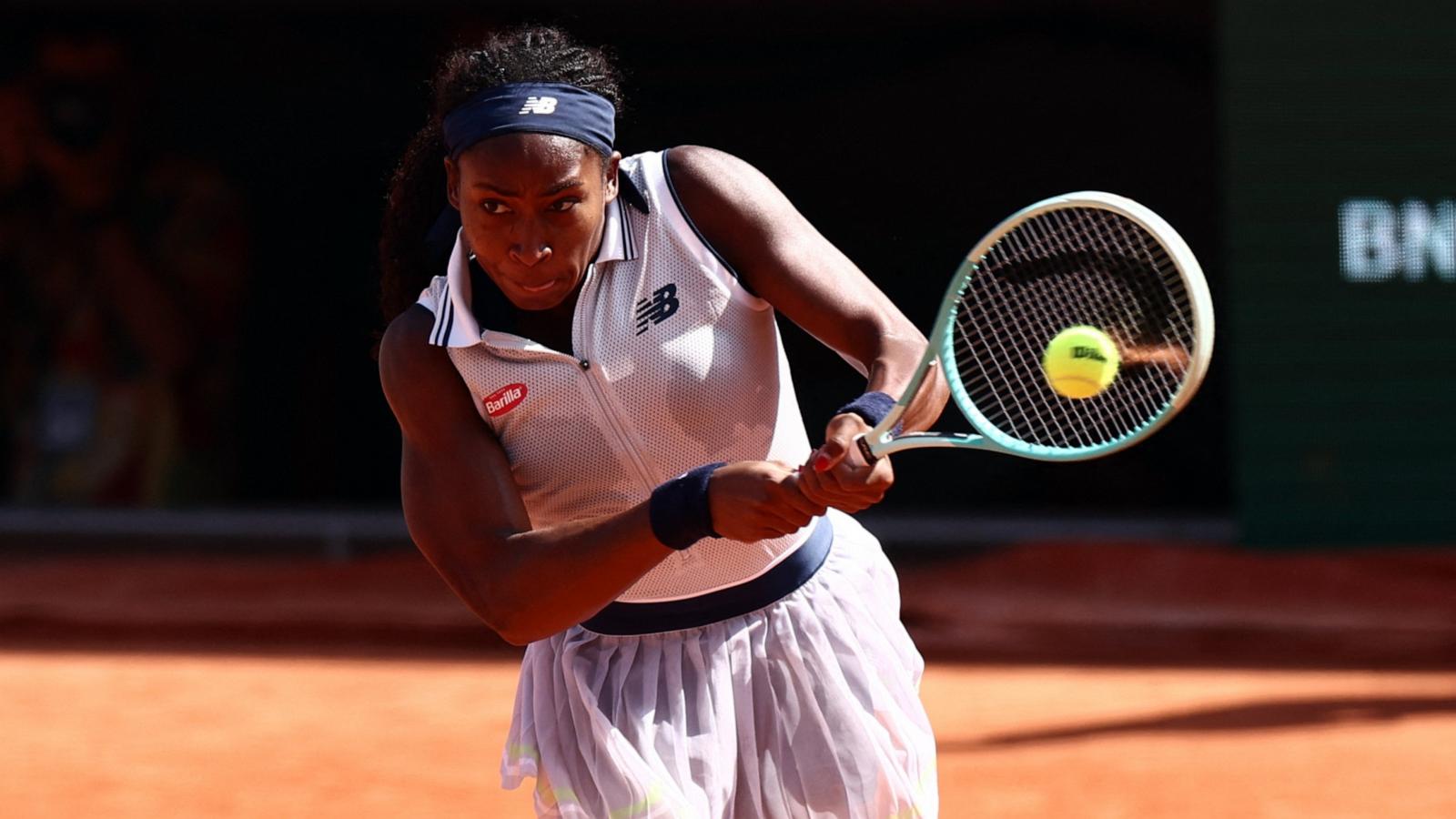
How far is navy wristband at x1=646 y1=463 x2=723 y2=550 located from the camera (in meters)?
2.17

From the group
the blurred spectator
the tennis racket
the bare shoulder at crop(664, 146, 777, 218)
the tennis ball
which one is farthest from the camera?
the blurred spectator

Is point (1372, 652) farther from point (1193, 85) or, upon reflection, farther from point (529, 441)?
point (529, 441)

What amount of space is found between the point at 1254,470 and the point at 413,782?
4.43 m

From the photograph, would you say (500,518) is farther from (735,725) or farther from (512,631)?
(735,725)

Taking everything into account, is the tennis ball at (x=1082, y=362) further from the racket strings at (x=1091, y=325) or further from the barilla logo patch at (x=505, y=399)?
the barilla logo patch at (x=505, y=399)

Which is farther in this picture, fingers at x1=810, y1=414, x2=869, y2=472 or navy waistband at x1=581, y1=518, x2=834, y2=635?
navy waistband at x1=581, y1=518, x2=834, y2=635

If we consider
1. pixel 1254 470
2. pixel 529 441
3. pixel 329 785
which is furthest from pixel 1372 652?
pixel 529 441

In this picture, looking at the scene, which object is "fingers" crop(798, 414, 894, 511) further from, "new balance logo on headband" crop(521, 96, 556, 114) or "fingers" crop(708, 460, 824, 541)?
"new balance logo on headband" crop(521, 96, 556, 114)

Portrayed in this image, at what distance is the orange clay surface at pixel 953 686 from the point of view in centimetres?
495

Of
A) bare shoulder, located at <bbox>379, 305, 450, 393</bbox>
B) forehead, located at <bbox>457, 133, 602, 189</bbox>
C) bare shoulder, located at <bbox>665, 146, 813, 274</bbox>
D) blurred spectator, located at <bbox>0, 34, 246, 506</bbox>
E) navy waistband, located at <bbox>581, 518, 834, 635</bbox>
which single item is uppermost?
forehead, located at <bbox>457, 133, 602, 189</bbox>

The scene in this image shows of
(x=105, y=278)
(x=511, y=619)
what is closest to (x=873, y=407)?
(x=511, y=619)

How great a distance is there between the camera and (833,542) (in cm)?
269

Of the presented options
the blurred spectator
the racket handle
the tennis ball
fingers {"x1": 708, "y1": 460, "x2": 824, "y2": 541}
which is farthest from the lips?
the blurred spectator

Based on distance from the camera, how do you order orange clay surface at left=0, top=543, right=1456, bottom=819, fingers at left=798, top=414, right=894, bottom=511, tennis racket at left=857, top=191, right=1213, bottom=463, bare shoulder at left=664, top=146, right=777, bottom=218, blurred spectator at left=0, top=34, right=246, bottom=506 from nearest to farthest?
fingers at left=798, top=414, right=894, bottom=511 → tennis racket at left=857, top=191, right=1213, bottom=463 → bare shoulder at left=664, top=146, right=777, bottom=218 → orange clay surface at left=0, top=543, right=1456, bottom=819 → blurred spectator at left=0, top=34, right=246, bottom=506
